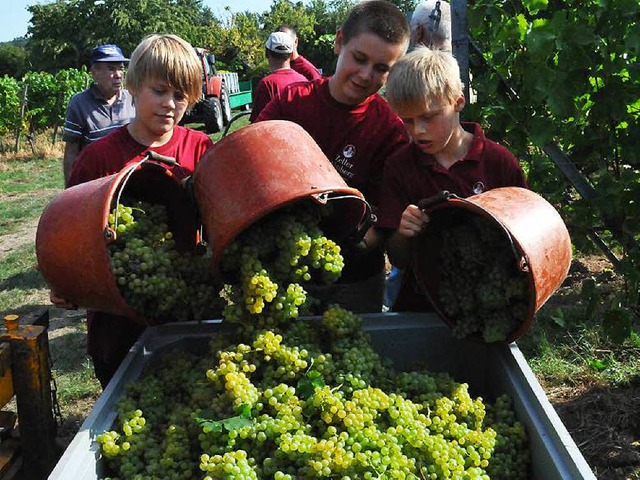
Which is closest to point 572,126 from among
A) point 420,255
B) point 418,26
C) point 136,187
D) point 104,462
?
point 418,26

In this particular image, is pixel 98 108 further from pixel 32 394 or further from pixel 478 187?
pixel 478 187

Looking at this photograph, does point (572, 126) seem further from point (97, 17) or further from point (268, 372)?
point (97, 17)

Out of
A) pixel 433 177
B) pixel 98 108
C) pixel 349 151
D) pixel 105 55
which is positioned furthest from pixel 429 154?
pixel 105 55

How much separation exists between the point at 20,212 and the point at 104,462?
28.8ft

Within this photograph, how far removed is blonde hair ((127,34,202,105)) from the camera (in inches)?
88.4

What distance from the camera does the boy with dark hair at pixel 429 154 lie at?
2.12 metres

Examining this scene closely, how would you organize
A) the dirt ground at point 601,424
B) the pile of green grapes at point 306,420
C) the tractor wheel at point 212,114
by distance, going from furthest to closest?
1. the tractor wheel at point 212,114
2. the dirt ground at point 601,424
3. the pile of green grapes at point 306,420

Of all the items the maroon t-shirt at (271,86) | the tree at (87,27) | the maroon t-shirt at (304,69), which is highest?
the tree at (87,27)

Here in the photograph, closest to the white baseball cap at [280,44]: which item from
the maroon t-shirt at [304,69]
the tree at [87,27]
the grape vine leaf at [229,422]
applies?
the maroon t-shirt at [304,69]

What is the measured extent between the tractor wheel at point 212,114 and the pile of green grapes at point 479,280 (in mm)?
14062

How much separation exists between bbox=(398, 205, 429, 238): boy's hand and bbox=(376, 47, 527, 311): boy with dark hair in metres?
0.11

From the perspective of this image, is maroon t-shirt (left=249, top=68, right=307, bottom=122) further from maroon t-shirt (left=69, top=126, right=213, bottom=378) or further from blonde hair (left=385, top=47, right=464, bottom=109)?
blonde hair (left=385, top=47, right=464, bottom=109)

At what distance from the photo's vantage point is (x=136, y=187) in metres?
2.10

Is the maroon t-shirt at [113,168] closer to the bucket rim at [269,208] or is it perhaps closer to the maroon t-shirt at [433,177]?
the bucket rim at [269,208]
